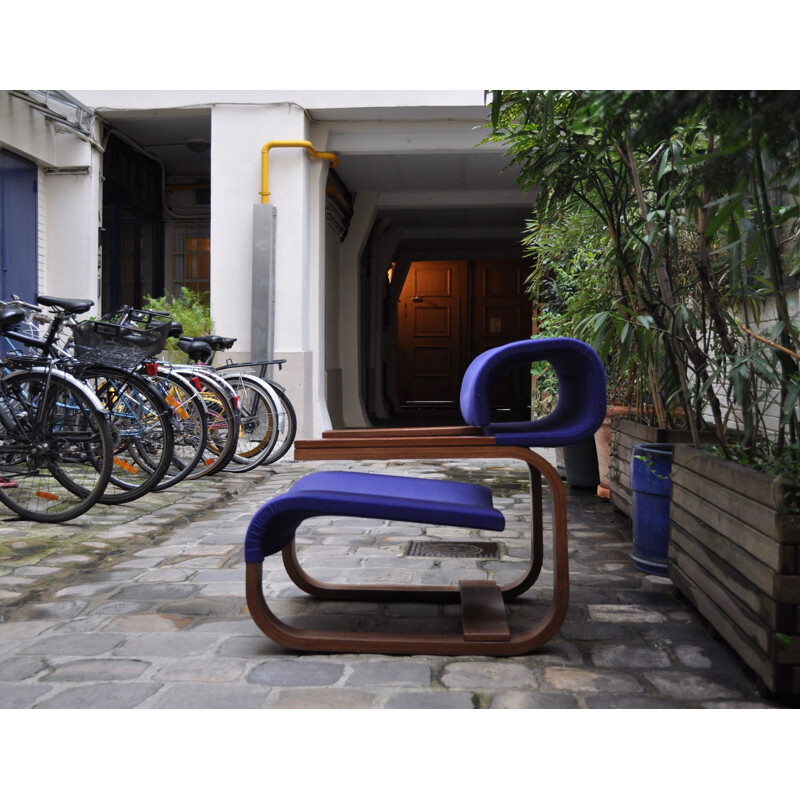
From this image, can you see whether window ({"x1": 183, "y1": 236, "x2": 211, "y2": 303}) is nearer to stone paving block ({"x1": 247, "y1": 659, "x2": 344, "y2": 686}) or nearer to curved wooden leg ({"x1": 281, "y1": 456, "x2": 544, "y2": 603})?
curved wooden leg ({"x1": 281, "y1": 456, "x2": 544, "y2": 603})

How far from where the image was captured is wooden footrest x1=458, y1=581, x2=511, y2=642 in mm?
2326

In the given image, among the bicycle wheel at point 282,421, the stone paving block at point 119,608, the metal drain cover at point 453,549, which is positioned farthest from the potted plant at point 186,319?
the stone paving block at point 119,608

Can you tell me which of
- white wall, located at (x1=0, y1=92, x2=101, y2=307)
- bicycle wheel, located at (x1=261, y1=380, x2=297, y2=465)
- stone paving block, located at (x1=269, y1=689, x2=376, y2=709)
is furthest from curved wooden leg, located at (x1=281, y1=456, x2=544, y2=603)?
white wall, located at (x1=0, y1=92, x2=101, y2=307)

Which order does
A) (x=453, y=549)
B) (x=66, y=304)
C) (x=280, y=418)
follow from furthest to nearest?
(x=280, y=418) → (x=66, y=304) → (x=453, y=549)

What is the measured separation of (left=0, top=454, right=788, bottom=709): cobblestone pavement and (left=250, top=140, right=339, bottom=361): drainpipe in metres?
3.45

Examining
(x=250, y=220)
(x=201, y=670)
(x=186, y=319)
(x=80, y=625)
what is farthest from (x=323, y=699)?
(x=250, y=220)

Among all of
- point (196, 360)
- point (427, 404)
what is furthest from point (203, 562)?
point (427, 404)

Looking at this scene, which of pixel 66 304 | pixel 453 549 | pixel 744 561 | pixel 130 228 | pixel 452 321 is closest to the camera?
pixel 744 561

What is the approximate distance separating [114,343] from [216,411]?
1.20 m

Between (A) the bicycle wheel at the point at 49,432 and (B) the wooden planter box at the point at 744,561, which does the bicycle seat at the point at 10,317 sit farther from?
(B) the wooden planter box at the point at 744,561

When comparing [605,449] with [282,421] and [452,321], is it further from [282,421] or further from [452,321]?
[452,321]

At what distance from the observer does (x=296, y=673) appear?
85.2 inches

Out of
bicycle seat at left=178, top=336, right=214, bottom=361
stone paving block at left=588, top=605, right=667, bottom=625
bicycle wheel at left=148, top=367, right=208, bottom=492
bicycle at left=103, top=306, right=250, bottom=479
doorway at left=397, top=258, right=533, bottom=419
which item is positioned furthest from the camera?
doorway at left=397, top=258, right=533, bottom=419

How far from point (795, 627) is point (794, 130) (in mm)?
1066
